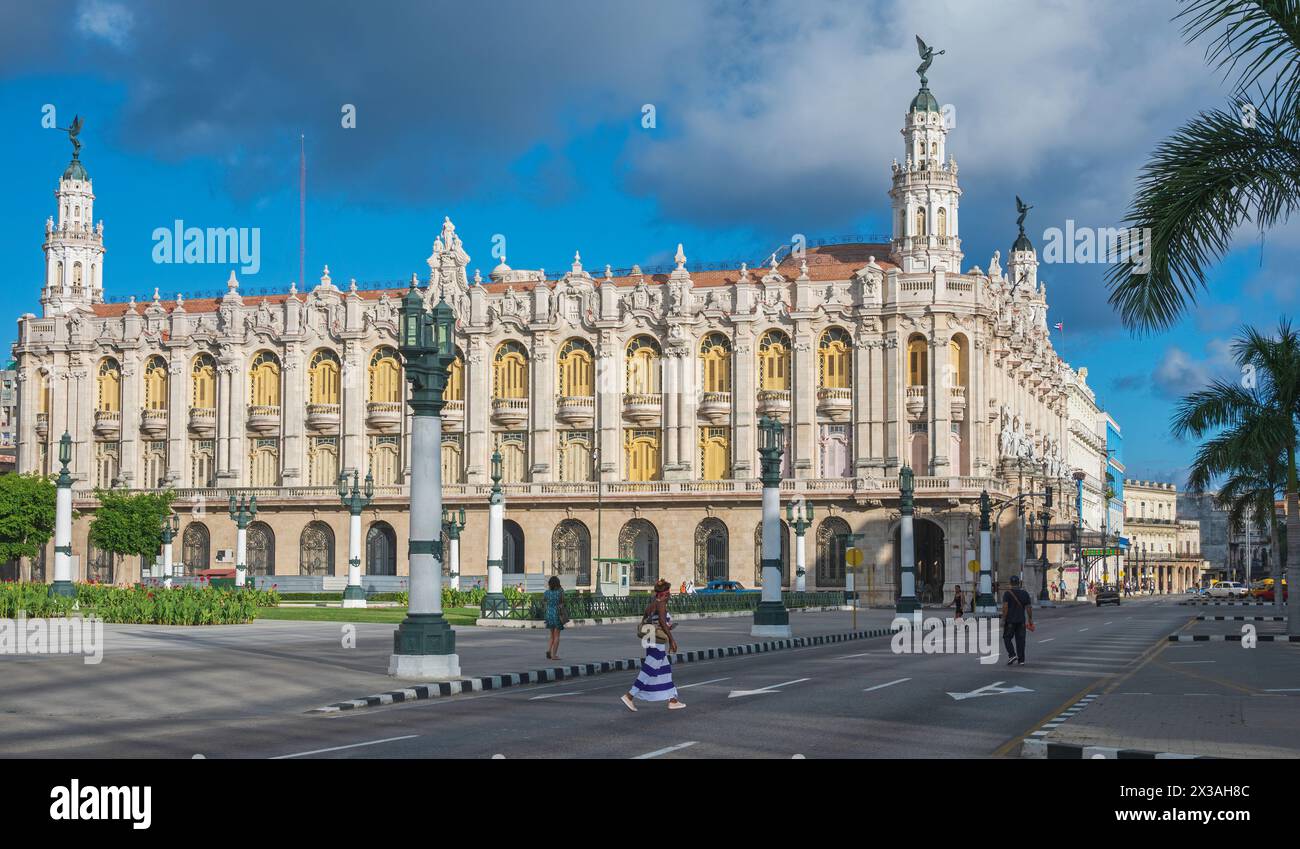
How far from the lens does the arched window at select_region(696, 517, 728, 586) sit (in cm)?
8025

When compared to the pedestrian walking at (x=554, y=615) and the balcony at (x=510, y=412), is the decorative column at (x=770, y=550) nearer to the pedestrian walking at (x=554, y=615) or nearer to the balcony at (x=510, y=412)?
the pedestrian walking at (x=554, y=615)

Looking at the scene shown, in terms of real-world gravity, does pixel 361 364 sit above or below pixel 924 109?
below

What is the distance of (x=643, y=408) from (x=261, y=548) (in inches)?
942

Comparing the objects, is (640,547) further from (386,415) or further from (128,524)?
(128,524)

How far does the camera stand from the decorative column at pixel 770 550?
38906 millimetres

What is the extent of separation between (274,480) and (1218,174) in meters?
77.5

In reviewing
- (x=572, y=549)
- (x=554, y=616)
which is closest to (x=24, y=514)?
(x=572, y=549)

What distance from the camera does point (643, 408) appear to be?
82375mm

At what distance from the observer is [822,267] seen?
84.1m

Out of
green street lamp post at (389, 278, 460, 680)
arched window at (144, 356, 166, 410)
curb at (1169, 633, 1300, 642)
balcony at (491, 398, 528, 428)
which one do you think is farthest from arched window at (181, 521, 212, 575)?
green street lamp post at (389, 278, 460, 680)

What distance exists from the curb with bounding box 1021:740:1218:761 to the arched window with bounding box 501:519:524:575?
7016 centimetres
